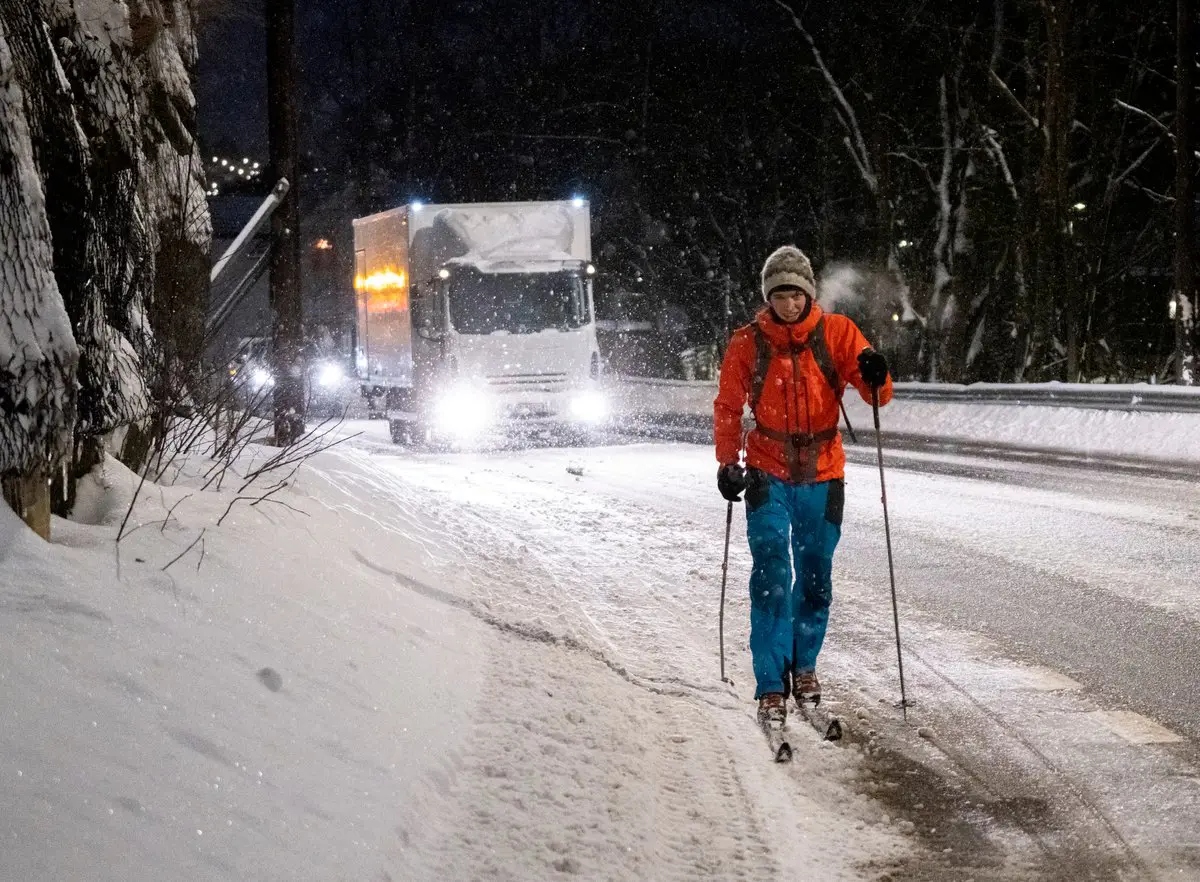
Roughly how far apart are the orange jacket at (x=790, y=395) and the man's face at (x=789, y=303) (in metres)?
0.04

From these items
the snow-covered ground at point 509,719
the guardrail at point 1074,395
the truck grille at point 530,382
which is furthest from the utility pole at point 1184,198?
the snow-covered ground at point 509,719

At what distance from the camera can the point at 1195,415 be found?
18594mm

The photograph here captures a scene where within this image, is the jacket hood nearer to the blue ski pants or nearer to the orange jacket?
the orange jacket

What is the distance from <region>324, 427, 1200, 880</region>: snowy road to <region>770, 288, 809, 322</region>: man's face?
177 centimetres

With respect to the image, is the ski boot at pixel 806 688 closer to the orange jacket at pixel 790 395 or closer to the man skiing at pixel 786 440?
the man skiing at pixel 786 440

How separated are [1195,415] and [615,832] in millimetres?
16191

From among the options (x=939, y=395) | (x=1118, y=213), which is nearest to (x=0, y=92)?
(x=939, y=395)

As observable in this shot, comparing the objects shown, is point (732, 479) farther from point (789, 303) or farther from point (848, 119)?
point (848, 119)

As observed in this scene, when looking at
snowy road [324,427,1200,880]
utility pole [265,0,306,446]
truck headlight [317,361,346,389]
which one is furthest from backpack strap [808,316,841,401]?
truck headlight [317,361,346,389]

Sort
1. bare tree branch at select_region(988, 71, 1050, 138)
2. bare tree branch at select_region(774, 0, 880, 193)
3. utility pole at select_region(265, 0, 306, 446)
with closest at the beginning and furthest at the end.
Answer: utility pole at select_region(265, 0, 306, 446)
bare tree branch at select_region(988, 71, 1050, 138)
bare tree branch at select_region(774, 0, 880, 193)

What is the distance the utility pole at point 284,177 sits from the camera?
1567 cm

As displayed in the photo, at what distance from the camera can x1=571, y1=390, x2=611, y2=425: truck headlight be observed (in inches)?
822

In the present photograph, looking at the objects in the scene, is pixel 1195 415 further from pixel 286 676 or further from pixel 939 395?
pixel 286 676

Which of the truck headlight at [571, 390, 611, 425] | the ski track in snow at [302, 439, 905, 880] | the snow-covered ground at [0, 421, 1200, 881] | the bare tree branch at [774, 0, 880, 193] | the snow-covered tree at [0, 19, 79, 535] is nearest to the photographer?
the snow-covered ground at [0, 421, 1200, 881]
